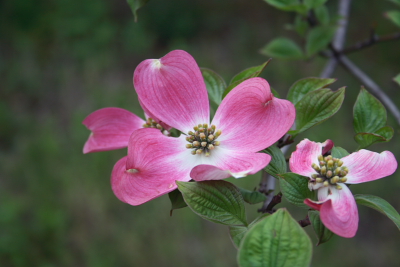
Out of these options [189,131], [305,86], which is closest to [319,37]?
[305,86]

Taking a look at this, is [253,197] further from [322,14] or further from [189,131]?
[322,14]

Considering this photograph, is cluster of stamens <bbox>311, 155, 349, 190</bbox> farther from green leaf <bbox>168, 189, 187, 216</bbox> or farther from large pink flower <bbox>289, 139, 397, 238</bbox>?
green leaf <bbox>168, 189, 187, 216</bbox>

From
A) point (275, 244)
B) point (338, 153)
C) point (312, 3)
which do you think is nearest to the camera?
point (275, 244)

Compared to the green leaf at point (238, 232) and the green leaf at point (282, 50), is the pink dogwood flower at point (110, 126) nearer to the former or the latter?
the green leaf at point (238, 232)

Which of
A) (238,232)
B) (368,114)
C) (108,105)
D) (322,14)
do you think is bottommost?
(108,105)

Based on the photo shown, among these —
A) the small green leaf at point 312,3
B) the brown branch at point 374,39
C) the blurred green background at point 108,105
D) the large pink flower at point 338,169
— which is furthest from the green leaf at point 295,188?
the blurred green background at point 108,105

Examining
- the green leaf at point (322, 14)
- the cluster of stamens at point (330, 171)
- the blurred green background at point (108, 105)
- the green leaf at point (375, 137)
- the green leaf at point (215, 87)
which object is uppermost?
the green leaf at point (322, 14)

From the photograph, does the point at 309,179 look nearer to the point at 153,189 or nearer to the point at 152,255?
the point at 153,189
